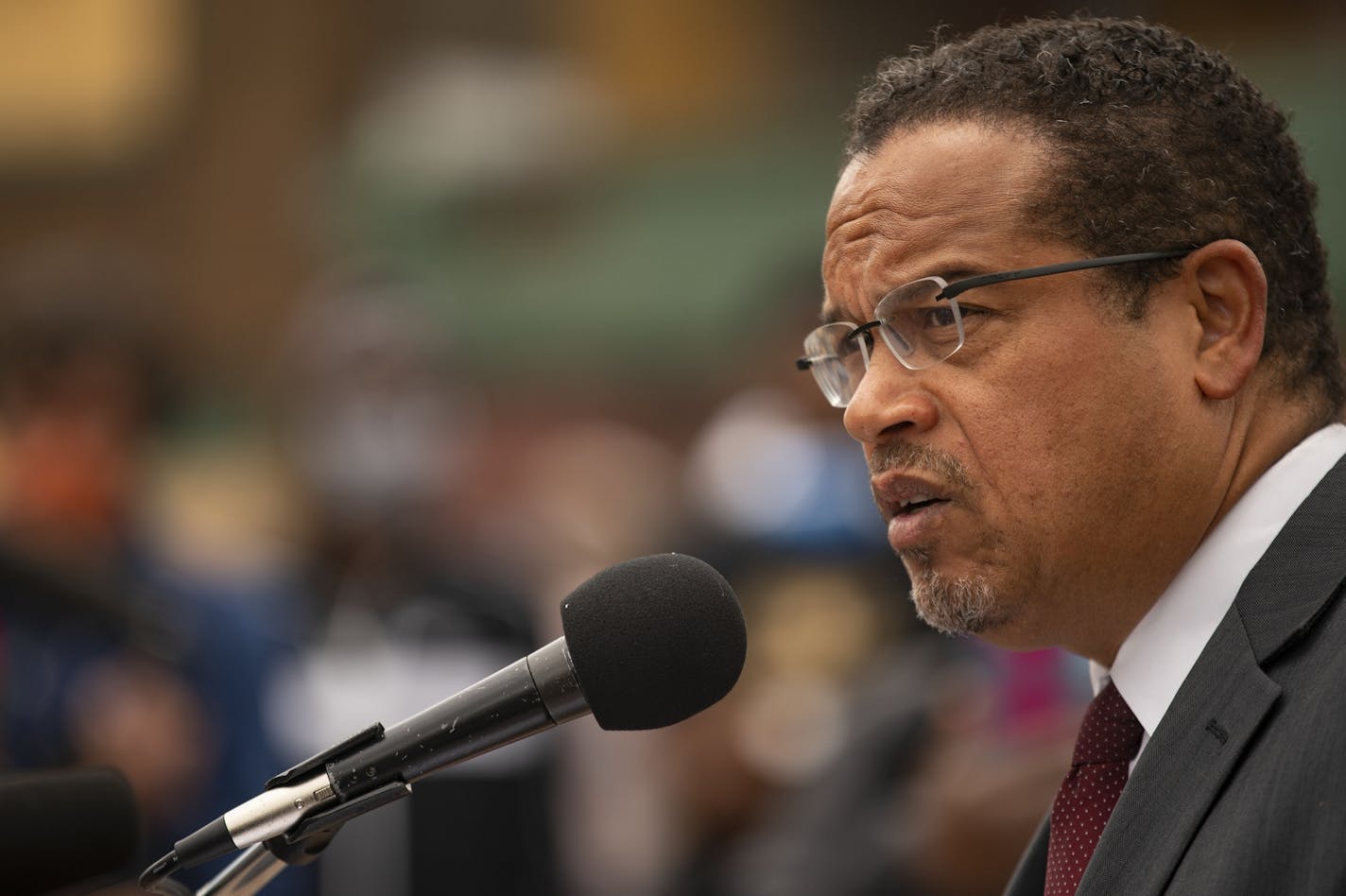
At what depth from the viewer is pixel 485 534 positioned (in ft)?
19.9

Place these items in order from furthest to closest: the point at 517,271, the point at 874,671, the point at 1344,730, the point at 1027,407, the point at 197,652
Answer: the point at 517,271
the point at 874,671
the point at 197,652
the point at 1027,407
the point at 1344,730

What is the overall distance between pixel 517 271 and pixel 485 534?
549 cm

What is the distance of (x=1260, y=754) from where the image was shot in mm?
1907

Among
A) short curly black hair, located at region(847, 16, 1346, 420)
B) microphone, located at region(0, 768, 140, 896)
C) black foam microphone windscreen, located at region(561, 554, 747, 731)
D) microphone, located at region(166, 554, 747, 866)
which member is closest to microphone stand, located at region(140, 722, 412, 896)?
microphone, located at region(166, 554, 747, 866)

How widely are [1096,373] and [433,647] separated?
3.13m

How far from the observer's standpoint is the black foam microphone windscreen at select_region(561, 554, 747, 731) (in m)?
1.99

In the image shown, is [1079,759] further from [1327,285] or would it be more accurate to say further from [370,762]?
[370,762]

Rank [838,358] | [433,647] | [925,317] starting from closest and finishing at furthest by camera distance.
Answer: [925,317] → [838,358] → [433,647]

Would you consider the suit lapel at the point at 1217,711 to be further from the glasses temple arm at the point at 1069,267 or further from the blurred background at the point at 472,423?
the blurred background at the point at 472,423

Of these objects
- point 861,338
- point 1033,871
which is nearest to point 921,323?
point 861,338

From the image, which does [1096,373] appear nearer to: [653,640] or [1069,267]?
[1069,267]

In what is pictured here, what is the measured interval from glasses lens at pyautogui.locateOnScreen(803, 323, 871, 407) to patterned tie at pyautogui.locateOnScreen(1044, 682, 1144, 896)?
578mm

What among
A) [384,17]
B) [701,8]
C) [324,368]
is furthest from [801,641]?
[384,17]

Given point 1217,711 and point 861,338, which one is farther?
point 861,338
